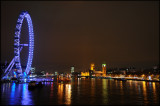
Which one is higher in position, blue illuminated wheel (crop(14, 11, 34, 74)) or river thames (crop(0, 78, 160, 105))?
blue illuminated wheel (crop(14, 11, 34, 74))

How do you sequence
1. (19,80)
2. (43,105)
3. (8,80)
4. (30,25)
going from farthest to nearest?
1. (8,80)
2. (19,80)
3. (30,25)
4. (43,105)

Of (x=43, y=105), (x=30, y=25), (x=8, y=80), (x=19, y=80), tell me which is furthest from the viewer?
(x=8, y=80)

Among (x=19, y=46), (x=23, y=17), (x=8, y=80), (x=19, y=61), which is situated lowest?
(x=8, y=80)

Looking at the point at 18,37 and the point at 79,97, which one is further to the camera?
the point at 18,37

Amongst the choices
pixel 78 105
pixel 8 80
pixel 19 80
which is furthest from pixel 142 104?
pixel 8 80

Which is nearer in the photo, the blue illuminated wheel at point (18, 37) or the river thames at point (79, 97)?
the river thames at point (79, 97)

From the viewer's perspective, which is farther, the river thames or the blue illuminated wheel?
the blue illuminated wheel

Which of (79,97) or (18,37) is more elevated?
(18,37)

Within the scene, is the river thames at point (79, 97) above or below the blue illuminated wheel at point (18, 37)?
below

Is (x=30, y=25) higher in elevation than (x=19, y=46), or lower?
higher

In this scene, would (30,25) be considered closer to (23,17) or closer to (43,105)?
(23,17)

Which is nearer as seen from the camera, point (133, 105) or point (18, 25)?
point (133, 105)
